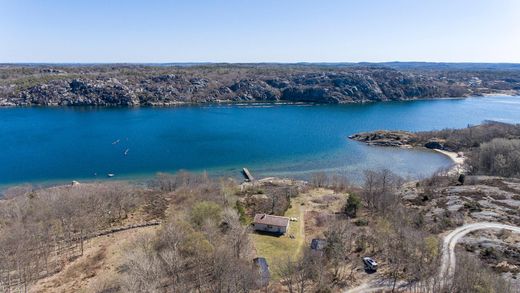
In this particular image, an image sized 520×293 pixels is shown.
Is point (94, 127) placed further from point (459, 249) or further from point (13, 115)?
point (459, 249)

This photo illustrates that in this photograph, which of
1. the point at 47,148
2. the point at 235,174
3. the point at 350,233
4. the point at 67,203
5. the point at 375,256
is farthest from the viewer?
the point at 47,148

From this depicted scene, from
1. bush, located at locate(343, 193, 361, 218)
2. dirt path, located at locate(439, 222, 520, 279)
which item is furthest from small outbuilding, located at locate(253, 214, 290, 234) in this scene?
dirt path, located at locate(439, 222, 520, 279)

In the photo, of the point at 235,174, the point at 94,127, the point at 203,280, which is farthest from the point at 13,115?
the point at 203,280

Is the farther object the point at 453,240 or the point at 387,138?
the point at 387,138

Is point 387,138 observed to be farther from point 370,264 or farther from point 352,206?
point 370,264

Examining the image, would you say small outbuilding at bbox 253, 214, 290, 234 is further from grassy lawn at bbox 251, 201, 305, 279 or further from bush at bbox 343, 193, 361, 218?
bush at bbox 343, 193, 361, 218

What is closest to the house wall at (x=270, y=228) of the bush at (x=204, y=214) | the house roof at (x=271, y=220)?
the house roof at (x=271, y=220)

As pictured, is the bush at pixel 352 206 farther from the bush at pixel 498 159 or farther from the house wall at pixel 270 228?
the bush at pixel 498 159

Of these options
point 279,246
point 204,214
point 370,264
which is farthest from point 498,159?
point 204,214
